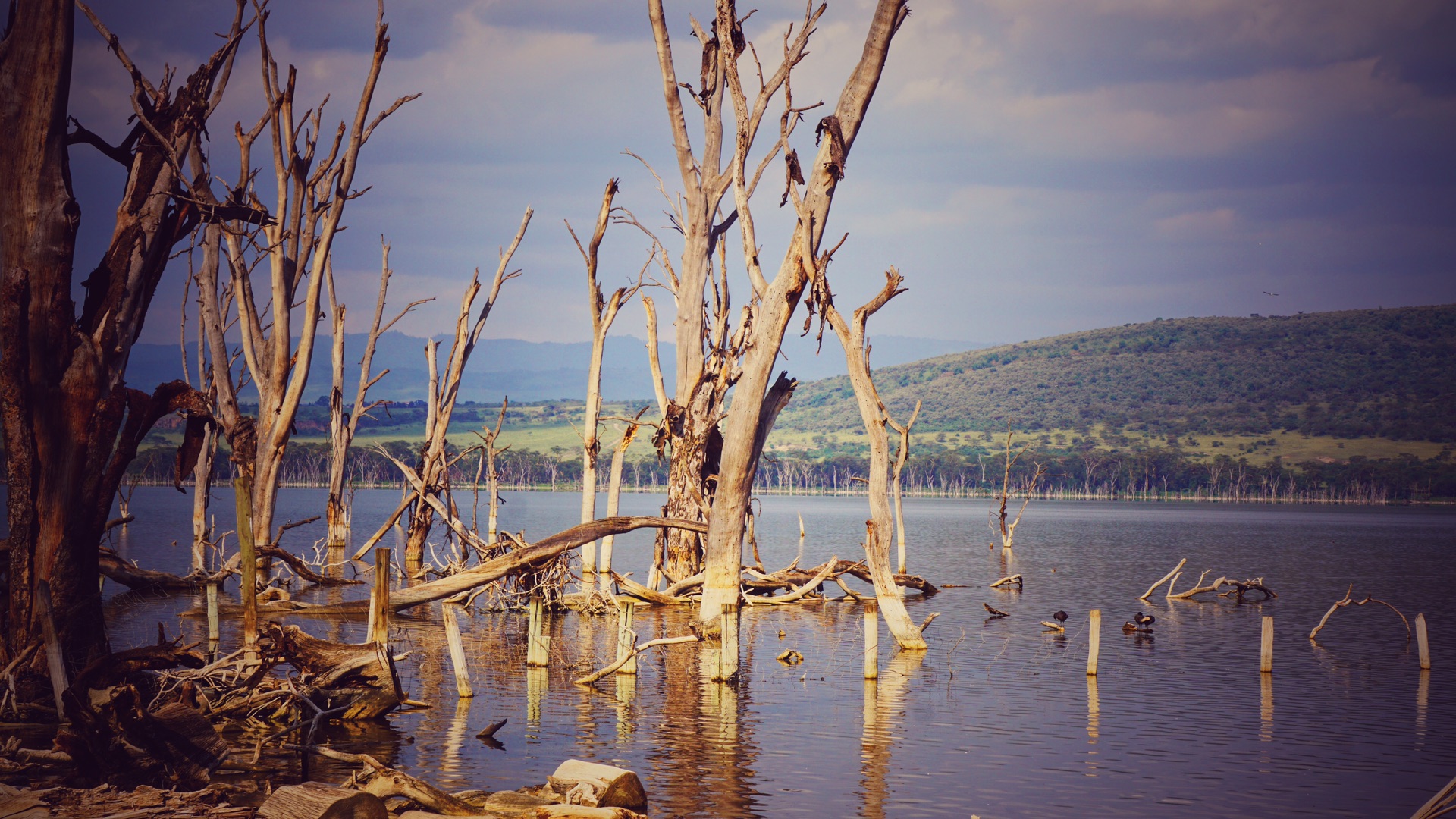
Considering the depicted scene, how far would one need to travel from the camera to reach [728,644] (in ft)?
60.7

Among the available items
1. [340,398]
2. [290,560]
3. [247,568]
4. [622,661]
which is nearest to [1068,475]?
[340,398]

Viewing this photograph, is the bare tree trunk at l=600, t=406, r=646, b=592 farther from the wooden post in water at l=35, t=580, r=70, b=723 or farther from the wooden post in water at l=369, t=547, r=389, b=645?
the wooden post in water at l=35, t=580, r=70, b=723

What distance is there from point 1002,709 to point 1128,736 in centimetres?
229

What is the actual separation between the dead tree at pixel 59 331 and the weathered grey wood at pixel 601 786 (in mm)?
6302

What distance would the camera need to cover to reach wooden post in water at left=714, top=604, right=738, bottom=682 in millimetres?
18438

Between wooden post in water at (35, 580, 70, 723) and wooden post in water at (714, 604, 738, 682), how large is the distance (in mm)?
9494

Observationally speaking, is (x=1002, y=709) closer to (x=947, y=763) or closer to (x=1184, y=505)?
(x=947, y=763)

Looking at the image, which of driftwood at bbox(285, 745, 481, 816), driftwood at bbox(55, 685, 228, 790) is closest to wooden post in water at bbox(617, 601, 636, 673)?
driftwood at bbox(55, 685, 228, 790)

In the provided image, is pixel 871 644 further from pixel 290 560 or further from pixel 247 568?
pixel 290 560

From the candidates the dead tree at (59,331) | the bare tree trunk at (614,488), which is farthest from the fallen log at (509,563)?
the dead tree at (59,331)

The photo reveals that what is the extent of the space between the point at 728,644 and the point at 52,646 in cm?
979

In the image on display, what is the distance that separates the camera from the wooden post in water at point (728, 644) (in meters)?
18.4

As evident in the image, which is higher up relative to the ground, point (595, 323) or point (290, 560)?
point (595, 323)

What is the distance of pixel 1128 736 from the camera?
1680 cm
